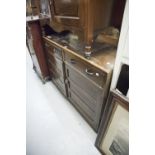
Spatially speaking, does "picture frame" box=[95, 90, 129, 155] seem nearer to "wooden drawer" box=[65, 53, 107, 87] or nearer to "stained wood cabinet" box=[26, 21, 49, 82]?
"wooden drawer" box=[65, 53, 107, 87]

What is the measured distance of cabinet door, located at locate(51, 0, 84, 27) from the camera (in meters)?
0.94

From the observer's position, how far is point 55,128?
1600 millimetres

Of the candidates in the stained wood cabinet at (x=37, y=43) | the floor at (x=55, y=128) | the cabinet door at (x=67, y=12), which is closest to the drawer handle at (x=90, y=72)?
the cabinet door at (x=67, y=12)

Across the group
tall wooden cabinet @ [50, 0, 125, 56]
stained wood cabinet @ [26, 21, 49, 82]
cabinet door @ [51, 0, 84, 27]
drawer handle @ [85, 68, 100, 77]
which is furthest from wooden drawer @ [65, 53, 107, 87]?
stained wood cabinet @ [26, 21, 49, 82]

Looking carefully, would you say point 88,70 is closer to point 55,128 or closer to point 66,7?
point 66,7

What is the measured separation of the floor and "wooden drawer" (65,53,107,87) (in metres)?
0.71

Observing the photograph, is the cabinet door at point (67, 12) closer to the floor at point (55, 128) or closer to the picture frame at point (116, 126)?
the picture frame at point (116, 126)

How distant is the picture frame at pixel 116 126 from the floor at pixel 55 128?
262 mm

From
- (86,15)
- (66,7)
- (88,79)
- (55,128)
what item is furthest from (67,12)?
(55,128)

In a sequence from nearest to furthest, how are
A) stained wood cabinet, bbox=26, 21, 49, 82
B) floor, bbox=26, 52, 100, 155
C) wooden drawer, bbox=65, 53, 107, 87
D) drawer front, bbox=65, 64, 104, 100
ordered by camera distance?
wooden drawer, bbox=65, 53, 107, 87 → drawer front, bbox=65, 64, 104, 100 → floor, bbox=26, 52, 100, 155 → stained wood cabinet, bbox=26, 21, 49, 82

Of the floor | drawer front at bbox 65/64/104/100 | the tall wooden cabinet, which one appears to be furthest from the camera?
the floor
